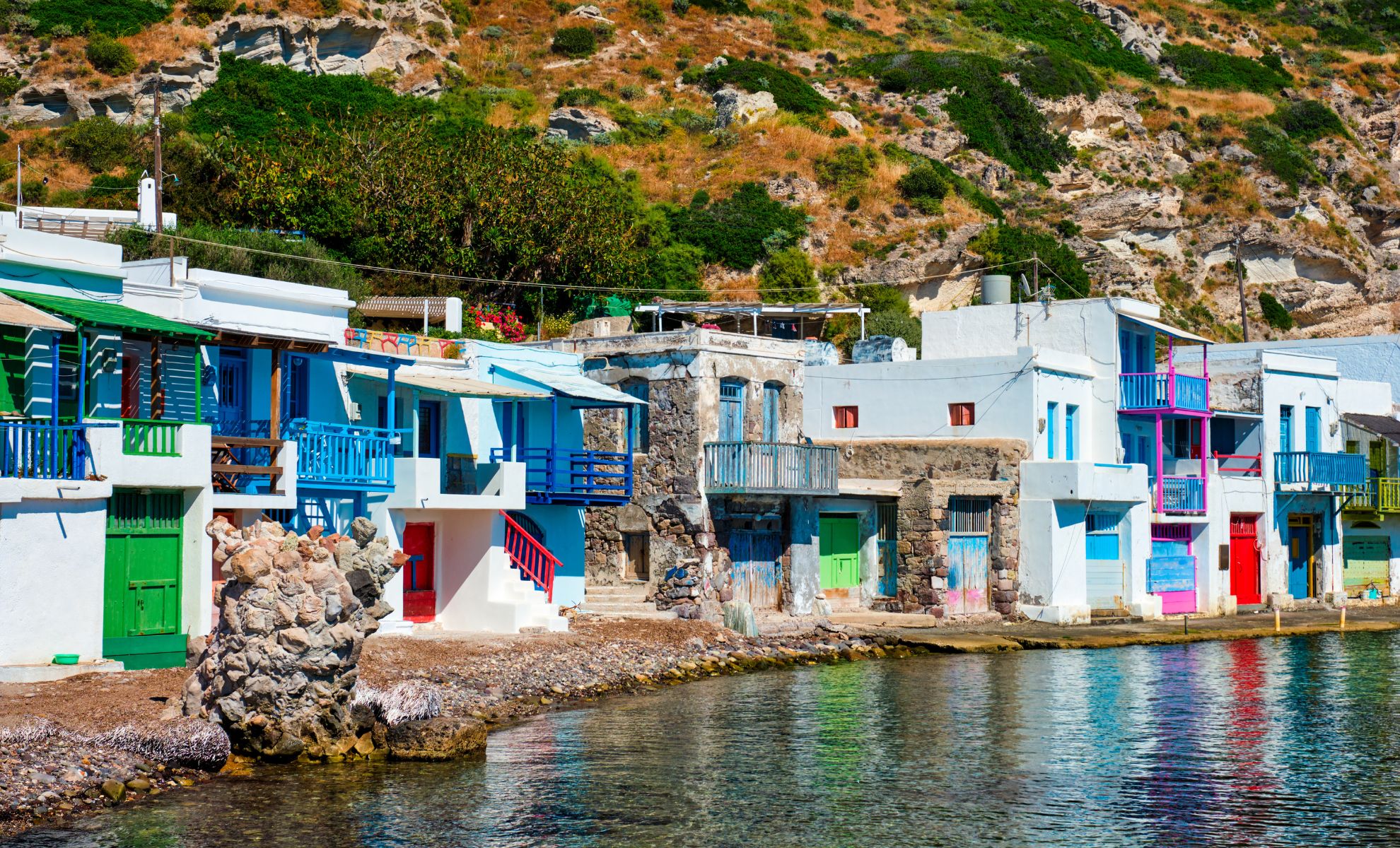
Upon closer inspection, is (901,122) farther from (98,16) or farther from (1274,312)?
(98,16)

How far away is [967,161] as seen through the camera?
86.2 m

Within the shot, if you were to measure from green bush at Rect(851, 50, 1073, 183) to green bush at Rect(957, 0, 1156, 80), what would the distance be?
47.9ft

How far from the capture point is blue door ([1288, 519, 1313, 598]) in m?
49.9

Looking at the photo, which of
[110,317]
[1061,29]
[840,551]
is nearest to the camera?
[110,317]

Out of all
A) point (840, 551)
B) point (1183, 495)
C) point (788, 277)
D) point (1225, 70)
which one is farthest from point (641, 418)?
point (1225, 70)

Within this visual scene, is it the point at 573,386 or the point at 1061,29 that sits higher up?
the point at 1061,29

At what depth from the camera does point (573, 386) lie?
34875mm

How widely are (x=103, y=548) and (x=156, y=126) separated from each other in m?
25.5

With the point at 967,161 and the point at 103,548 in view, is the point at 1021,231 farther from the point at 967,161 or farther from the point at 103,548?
the point at 103,548

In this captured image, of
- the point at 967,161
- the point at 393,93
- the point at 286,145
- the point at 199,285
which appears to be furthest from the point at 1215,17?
the point at 199,285

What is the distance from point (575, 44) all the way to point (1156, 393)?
54926 mm

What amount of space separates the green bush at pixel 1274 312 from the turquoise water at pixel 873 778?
56120 millimetres

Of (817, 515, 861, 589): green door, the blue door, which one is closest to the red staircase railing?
(817, 515, 861, 589): green door

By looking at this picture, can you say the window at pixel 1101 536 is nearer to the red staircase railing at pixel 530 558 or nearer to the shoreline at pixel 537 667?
the shoreline at pixel 537 667
